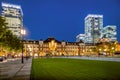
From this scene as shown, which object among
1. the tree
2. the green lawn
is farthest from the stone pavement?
the tree

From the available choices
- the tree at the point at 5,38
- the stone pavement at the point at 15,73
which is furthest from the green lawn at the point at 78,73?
the tree at the point at 5,38

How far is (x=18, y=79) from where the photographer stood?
61.2 feet

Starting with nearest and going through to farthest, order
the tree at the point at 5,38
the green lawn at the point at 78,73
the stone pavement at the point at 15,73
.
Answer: the green lawn at the point at 78,73, the stone pavement at the point at 15,73, the tree at the point at 5,38

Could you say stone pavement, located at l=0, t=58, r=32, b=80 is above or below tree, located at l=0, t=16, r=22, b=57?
below

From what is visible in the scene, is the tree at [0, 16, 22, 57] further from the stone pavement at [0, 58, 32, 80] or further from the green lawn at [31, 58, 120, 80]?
the green lawn at [31, 58, 120, 80]

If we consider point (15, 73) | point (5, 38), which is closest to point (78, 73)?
point (15, 73)

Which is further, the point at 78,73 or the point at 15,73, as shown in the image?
the point at 15,73

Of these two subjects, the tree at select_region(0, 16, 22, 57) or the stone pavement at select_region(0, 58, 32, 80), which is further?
the tree at select_region(0, 16, 22, 57)

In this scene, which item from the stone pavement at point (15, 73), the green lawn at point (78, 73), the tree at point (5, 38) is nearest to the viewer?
the green lawn at point (78, 73)

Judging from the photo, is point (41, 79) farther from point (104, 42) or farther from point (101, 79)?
point (104, 42)

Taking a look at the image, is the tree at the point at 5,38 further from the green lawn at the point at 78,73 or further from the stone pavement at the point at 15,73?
the green lawn at the point at 78,73

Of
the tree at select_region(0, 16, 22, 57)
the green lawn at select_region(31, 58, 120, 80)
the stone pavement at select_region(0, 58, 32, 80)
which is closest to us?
the green lawn at select_region(31, 58, 120, 80)

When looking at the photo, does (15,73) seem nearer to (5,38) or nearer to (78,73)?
(78,73)

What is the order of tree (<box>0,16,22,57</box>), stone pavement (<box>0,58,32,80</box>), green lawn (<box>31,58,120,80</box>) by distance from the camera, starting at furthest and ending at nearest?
tree (<box>0,16,22,57</box>) < stone pavement (<box>0,58,32,80</box>) < green lawn (<box>31,58,120,80</box>)
